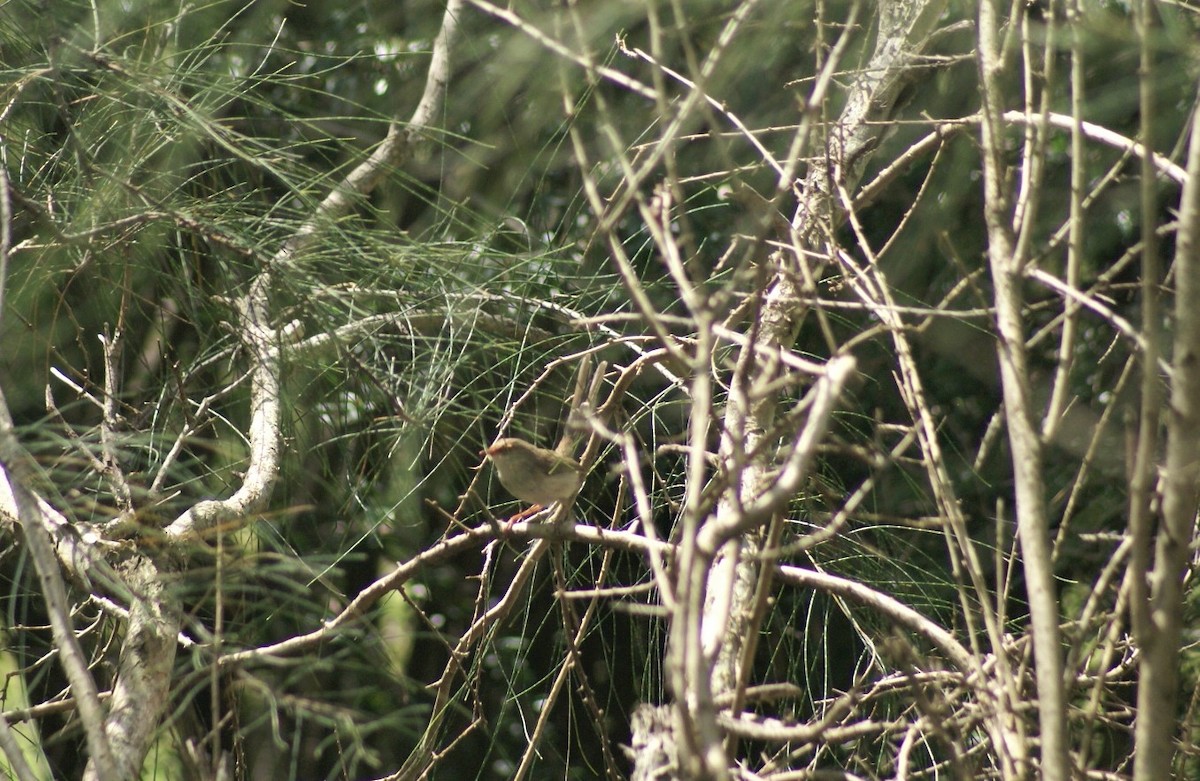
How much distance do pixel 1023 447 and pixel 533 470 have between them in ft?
5.35

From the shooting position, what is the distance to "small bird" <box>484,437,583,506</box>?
8.27 feet

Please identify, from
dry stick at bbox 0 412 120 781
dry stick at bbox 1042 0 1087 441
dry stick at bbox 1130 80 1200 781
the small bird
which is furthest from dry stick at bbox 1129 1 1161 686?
the small bird

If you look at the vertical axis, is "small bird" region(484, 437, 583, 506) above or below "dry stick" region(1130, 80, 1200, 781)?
below

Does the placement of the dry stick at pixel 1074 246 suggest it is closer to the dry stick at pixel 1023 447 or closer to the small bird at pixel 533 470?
the dry stick at pixel 1023 447

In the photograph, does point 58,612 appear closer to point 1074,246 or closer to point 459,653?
point 459,653

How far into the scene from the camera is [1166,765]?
0.98 meters

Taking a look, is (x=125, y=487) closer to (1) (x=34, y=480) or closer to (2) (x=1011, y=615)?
(1) (x=34, y=480)

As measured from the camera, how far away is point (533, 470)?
2.66 m

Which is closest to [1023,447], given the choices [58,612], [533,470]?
[58,612]

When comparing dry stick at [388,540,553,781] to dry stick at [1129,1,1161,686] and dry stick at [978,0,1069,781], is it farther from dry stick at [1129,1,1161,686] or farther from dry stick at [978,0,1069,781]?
dry stick at [1129,1,1161,686]

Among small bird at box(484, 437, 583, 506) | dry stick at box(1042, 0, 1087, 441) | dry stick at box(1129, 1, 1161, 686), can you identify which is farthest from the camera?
small bird at box(484, 437, 583, 506)

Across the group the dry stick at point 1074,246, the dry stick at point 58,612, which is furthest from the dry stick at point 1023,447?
the dry stick at point 58,612

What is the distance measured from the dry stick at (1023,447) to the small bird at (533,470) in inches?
52.7

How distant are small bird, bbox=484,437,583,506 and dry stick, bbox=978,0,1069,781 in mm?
1338
